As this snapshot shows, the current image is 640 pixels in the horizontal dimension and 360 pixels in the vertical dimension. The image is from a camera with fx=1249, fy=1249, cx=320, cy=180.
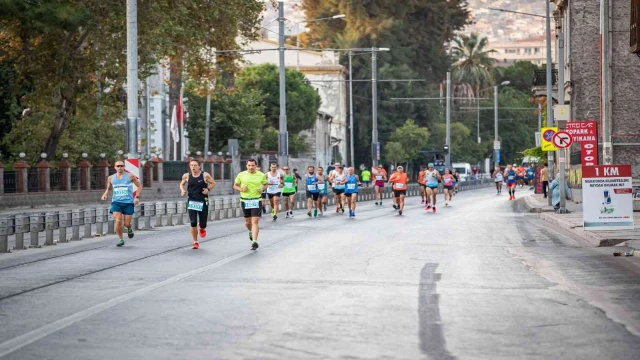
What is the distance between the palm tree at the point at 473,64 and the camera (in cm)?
12714

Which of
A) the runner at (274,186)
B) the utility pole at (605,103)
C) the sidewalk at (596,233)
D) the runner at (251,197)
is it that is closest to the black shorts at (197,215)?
the runner at (251,197)

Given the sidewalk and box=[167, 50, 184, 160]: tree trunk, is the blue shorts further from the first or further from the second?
box=[167, 50, 184, 160]: tree trunk

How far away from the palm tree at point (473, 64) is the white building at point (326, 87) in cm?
2342

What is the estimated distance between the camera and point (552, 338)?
36.0 feet

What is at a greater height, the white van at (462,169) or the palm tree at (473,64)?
the palm tree at (473,64)

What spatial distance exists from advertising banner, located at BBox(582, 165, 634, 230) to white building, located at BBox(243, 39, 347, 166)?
227 ft

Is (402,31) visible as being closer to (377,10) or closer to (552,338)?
(377,10)

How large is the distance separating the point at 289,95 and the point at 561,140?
48.6 meters

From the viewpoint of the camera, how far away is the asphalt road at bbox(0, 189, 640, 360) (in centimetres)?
1037

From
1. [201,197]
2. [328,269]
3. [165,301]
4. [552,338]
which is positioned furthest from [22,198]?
[552,338]

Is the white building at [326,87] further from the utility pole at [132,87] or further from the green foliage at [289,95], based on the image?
the utility pole at [132,87]

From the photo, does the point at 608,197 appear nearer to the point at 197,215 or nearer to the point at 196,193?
the point at 197,215

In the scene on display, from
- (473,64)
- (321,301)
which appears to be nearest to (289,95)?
(473,64)

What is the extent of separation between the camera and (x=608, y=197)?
1092 inches
